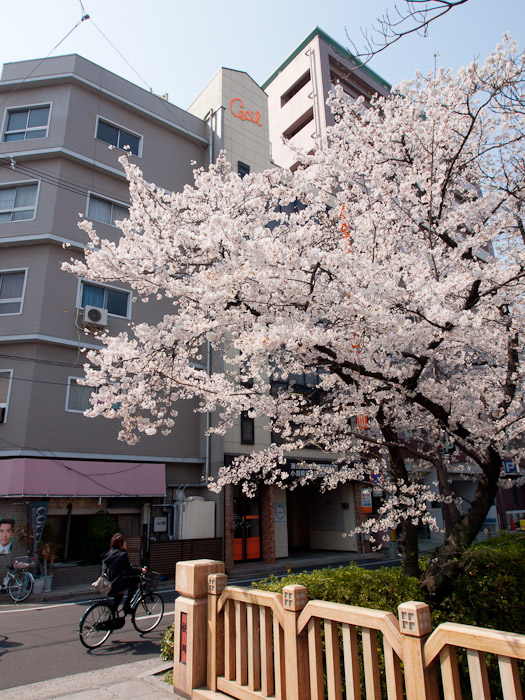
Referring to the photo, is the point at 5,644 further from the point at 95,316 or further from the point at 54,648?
the point at 95,316

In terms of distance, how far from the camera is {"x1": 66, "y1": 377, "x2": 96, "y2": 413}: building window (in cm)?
1562

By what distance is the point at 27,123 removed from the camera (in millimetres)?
18109

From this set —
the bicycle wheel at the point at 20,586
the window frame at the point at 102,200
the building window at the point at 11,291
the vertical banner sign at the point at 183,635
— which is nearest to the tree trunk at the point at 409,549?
the vertical banner sign at the point at 183,635

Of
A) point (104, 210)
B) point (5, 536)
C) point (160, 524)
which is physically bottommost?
point (5, 536)

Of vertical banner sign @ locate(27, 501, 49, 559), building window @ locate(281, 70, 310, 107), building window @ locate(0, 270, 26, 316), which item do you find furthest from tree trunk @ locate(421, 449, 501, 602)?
building window @ locate(281, 70, 310, 107)

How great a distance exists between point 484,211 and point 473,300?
2218 mm

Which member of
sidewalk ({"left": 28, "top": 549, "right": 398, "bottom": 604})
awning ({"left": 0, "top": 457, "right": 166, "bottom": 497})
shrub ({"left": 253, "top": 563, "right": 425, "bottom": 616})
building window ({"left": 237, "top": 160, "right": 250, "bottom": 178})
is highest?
building window ({"left": 237, "top": 160, "right": 250, "bottom": 178})

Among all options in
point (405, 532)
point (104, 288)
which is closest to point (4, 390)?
point (104, 288)

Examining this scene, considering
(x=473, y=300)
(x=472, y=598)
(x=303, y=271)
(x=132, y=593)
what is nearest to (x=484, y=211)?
(x=473, y=300)

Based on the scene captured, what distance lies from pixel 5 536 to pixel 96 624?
786cm

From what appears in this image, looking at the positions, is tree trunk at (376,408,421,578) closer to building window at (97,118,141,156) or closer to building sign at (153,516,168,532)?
building sign at (153,516,168,532)

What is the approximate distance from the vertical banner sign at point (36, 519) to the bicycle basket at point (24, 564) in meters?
0.47

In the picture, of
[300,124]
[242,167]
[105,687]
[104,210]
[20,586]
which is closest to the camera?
[105,687]

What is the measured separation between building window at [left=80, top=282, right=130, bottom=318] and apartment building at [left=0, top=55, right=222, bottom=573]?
0.14ft
